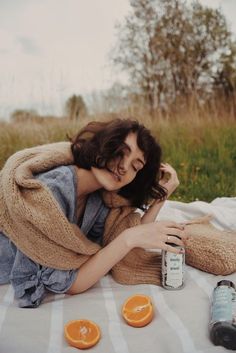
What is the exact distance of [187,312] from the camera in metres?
1.44

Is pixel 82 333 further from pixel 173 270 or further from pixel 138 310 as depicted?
pixel 173 270

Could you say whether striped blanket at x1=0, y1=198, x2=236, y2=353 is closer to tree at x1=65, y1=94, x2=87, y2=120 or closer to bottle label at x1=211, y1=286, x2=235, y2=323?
bottle label at x1=211, y1=286, x2=235, y2=323

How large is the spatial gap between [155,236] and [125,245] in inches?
3.7

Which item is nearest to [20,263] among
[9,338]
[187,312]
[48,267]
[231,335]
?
[48,267]

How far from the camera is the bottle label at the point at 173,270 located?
1.55m

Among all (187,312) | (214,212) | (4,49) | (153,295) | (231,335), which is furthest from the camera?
(4,49)

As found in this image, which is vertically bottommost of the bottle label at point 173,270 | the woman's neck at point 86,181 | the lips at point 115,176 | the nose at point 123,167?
the bottle label at point 173,270

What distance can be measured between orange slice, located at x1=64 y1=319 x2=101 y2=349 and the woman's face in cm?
44

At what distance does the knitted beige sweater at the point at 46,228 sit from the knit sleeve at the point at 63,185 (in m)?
0.04

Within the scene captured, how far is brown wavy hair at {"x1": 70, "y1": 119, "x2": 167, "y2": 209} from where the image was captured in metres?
1.57

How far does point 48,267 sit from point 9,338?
0.29 m

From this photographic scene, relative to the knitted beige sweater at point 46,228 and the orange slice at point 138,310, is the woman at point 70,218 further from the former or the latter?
the orange slice at point 138,310

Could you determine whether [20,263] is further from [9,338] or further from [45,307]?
[9,338]

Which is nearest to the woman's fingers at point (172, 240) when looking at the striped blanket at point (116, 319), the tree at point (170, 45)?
the striped blanket at point (116, 319)
